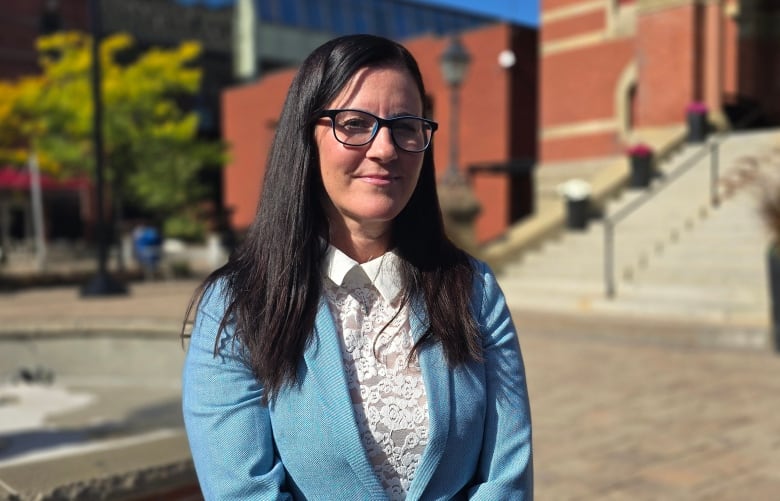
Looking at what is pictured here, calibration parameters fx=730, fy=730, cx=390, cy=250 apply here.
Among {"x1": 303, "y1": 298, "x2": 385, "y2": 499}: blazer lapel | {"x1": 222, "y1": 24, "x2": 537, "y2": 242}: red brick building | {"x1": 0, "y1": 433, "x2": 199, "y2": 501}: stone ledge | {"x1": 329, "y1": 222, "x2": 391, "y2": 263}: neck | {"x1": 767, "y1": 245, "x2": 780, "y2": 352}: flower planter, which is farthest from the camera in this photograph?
{"x1": 222, "y1": 24, "x2": 537, "y2": 242}: red brick building

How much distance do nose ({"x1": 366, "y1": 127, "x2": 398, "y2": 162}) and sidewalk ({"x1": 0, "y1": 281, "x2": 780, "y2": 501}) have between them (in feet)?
5.79

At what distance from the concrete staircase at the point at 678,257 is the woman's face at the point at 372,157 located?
7.30 metres

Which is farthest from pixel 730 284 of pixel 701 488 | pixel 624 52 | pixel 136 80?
pixel 136 80

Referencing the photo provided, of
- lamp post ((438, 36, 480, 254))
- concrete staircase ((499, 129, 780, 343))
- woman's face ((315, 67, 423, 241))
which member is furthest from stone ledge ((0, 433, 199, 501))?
lamp post ((438, 36, 480, 254))

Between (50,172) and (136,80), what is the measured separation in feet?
15.9

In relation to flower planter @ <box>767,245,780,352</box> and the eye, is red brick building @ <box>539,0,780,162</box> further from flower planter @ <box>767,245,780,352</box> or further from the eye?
the eye

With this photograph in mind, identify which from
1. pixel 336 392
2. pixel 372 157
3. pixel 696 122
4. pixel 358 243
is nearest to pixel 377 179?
pixel 372 157

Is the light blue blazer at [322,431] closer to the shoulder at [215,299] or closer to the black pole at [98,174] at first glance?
the shoulder at [215,299]

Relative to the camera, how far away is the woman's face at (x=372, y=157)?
1627 millimetres

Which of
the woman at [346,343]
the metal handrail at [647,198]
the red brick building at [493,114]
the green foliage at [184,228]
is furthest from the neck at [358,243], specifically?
the green foliage at [184,228]

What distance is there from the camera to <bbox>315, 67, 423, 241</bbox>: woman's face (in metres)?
1.63

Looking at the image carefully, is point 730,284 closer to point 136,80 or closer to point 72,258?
point 136,80

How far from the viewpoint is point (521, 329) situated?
9.45m

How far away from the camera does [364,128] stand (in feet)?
5.36
